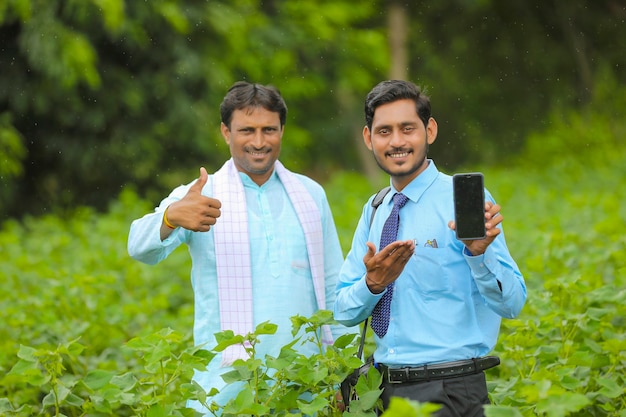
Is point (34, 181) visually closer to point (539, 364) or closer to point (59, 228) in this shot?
point (59, 228)

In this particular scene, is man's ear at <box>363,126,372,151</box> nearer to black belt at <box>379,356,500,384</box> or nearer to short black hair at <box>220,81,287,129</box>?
short black hair at <box>220,81,287,129</box>

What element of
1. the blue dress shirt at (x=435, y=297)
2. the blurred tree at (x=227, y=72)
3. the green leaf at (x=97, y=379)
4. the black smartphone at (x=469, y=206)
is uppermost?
the blurred tree at (x=227, y=72)

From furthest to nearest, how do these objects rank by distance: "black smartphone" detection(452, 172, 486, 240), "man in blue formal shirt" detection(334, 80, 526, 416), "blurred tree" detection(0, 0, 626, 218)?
1. "blurred tree" detection(0, 0, 626, 218)
2. "man in blue formal shirt" detection(334, 80, 526, 416)
3. "black smartphone" detection(452, 172, 486, 240)

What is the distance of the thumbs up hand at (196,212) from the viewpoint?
12.0 ft

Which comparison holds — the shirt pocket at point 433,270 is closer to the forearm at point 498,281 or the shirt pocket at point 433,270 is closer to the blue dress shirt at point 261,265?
the forearm at point 498,281

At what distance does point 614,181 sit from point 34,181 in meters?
8.85

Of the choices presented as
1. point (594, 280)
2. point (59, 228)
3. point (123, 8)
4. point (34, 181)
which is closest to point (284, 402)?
point (594, 280)

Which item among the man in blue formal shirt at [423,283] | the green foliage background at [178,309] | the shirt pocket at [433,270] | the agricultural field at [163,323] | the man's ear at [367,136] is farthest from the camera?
the green foliage background at [178,309]

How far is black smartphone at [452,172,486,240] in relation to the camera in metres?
3.06

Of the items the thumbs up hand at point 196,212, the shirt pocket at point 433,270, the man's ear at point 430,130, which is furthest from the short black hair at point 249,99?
the shirt pocket at point 433,270

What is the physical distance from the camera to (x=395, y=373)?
333 centimetres

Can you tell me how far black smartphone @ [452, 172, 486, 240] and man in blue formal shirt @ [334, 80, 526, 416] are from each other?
52 millimetres

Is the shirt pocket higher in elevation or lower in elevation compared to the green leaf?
higher

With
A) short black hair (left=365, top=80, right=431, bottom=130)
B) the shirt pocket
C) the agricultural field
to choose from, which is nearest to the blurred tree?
the agricultural field
